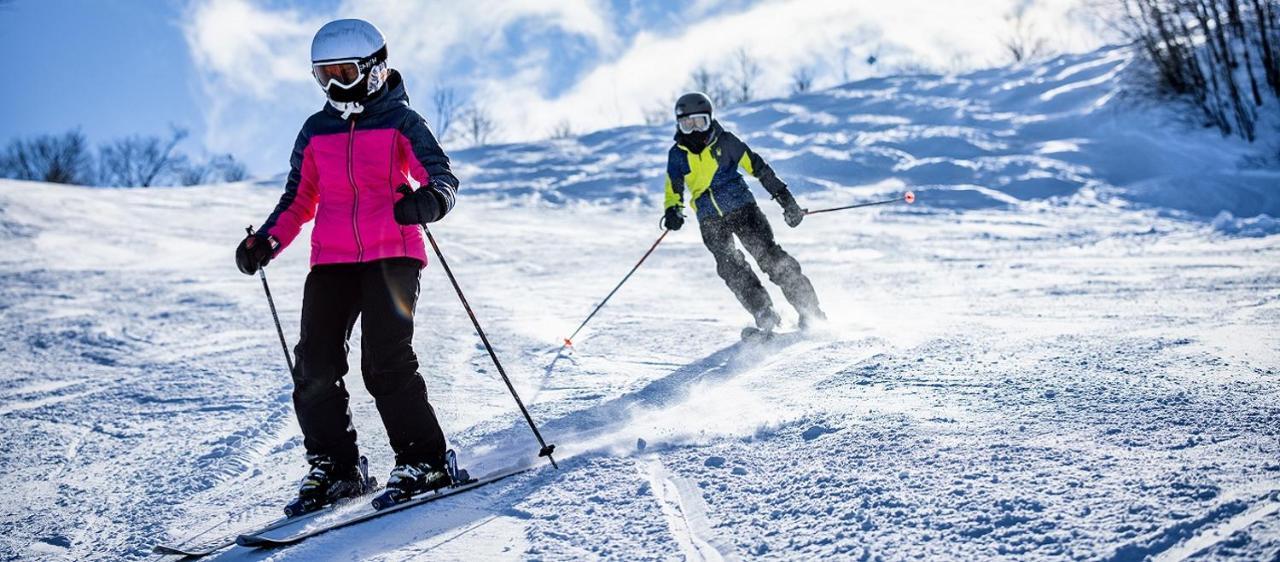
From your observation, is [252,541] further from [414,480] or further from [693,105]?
[693,105]

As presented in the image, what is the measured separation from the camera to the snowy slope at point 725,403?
7.90 ft

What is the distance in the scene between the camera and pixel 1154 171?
16.7 meters

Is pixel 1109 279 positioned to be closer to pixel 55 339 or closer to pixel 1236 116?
pixel 55 339

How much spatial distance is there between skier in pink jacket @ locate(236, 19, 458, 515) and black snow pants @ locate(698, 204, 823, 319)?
10.0 feet

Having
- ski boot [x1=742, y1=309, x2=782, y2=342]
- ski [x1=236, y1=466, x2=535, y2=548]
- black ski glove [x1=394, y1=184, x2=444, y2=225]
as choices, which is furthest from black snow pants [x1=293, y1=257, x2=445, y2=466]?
ski boot [x1=742, y1=309, x2=782, y2=342]

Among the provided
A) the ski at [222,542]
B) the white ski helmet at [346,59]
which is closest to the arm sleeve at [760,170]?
the white ski helmet at [346,59]

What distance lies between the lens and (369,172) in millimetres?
3201

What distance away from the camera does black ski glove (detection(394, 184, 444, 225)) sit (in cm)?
296

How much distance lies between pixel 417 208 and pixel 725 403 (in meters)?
1.70

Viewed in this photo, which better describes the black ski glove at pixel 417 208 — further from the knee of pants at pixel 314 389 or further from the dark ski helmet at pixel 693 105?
the dark ski helmet at pixel 693 105

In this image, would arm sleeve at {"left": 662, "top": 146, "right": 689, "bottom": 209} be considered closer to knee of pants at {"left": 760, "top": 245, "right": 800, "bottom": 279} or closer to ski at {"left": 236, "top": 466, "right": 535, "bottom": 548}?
knee of pants at {"left": 760, "top": 245, "right": 800, "bottom": 279}

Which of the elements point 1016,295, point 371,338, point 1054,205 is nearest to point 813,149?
point 1054,205

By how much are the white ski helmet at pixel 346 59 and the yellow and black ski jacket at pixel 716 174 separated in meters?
3.01

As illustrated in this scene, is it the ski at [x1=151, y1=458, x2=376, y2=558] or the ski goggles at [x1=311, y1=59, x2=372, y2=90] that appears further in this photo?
the ski goggles at [x1=311, y1=59, x2=372, y2=90]
